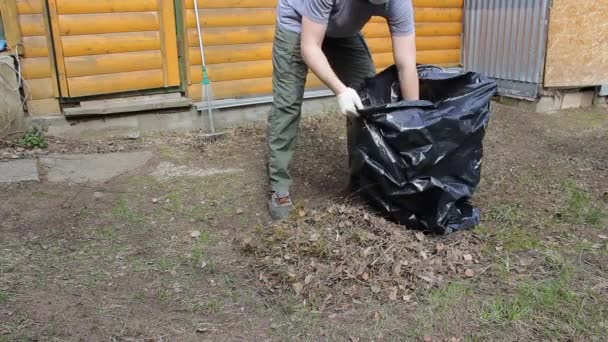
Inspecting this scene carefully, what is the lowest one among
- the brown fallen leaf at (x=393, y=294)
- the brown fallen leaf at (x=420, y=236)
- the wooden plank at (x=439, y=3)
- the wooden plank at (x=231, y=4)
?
the brown fallen leaf at (x=393, y=294)

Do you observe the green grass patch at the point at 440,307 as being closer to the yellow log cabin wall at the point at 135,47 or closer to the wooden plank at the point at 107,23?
the yellow log cabin wall at the point at 135,47

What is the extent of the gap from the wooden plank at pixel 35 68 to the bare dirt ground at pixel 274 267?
121cm

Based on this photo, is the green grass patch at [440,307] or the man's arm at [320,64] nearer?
the green grass patch at [440,307]

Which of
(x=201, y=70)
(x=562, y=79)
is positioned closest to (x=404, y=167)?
(x=201, y=70)

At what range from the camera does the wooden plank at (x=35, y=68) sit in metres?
4.30

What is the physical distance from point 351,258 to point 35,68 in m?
3.22

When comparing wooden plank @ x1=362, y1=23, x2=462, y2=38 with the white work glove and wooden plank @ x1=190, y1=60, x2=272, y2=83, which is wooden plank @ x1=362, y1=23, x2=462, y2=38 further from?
the white work glove

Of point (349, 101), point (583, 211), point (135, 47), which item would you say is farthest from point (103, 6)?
point (583, 211)

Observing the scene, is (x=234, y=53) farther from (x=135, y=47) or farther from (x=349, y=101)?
(x=349, y=101)

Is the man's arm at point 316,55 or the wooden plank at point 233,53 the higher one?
the man's arm at point 316,55

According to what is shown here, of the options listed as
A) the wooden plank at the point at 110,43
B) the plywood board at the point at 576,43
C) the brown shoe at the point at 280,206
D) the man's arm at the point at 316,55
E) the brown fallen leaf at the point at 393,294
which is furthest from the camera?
the plywood board at the point at 576,43

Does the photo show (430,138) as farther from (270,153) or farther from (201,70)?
(201,70)

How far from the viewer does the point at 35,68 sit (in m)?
4.33

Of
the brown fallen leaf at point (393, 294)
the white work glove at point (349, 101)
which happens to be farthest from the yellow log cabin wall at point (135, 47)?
the brown fallen leaf at point (393, 294)
